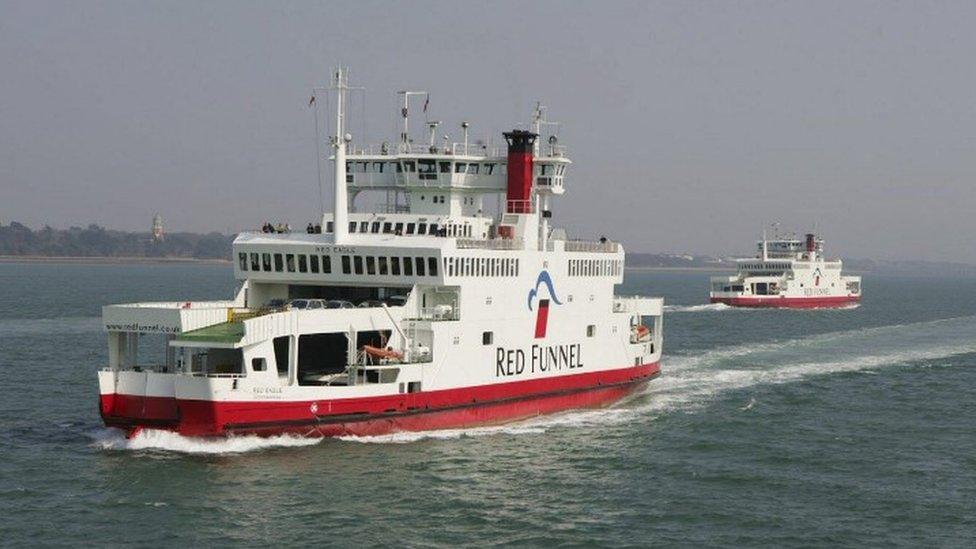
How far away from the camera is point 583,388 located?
4406 cm

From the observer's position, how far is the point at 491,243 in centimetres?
3950

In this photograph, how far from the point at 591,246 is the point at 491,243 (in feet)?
25.1

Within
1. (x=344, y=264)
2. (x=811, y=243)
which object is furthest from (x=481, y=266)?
(x=811, y=243)

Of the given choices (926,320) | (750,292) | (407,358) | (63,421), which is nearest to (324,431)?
(407,358)

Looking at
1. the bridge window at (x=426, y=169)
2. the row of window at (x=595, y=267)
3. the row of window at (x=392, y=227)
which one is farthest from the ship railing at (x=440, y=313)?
the row of window at (x=595, y=267)

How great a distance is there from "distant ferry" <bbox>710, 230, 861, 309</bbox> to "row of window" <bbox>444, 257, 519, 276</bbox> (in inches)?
3295

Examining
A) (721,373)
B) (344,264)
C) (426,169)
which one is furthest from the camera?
(721,373)

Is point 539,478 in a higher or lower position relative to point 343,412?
lower

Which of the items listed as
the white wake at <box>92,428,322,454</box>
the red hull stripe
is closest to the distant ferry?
the red hull stripe

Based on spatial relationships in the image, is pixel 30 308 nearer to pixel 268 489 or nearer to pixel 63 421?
pixel 63 421

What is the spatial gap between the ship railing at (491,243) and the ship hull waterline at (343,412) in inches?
175

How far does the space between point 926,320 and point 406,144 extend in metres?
71.5

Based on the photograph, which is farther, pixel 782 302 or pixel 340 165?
pixel 782 302

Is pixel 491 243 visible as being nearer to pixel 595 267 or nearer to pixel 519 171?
pixel 519 171
